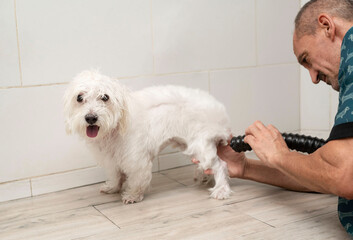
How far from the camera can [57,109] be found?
210 cm

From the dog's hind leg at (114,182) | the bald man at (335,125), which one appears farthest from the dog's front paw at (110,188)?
the bald man at (335,125)

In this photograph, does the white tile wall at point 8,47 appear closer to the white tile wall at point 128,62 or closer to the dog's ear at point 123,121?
the white tile wall at point 128,62

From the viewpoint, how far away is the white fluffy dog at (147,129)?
5.85ft

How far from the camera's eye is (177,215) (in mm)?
1748

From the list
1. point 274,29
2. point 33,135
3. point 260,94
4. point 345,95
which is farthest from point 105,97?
point 274,29

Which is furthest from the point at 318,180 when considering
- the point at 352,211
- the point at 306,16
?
the point at 306,16

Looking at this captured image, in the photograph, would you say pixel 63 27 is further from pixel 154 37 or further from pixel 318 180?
pixel 318 180

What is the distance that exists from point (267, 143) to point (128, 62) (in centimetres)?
103

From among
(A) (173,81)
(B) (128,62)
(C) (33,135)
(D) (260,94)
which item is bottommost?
(C) (33,135)

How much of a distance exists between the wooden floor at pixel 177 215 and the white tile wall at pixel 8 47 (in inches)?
22.9

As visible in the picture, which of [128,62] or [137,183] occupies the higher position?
[128,62]

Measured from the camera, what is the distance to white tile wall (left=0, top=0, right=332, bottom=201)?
200 centimetres

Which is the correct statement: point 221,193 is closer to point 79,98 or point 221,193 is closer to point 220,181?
point 220,181

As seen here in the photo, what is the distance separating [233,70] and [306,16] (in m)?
1.18
